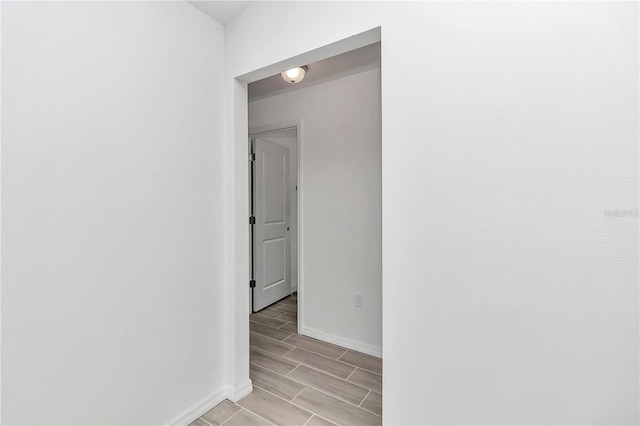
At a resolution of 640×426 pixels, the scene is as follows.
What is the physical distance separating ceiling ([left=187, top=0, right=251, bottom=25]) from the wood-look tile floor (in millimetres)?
2444

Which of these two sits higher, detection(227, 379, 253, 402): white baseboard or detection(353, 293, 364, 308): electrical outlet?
detection(353, 293, 364, 308): electrical outlet

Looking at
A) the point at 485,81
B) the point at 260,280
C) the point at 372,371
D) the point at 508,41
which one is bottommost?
the point at 372,371

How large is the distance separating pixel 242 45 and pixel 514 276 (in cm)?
189

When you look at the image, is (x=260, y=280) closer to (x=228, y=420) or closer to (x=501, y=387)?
(x=228, y=420)

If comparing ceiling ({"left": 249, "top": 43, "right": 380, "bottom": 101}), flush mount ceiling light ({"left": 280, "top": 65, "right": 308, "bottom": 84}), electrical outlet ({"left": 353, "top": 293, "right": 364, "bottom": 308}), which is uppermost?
ceiling ({"left": 249, "top": 43, "right": 380, "bottom": 101})

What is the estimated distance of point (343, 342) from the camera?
2.71 metres

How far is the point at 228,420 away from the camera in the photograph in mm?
1740

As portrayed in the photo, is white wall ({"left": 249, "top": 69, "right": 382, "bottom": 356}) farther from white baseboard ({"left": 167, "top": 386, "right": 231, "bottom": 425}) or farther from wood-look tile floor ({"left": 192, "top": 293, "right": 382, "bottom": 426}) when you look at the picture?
white baseboard ({"left": 167, "top": 386, "right": 231, "bottom": 425})

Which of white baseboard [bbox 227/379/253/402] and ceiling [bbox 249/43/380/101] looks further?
ceiling [bbox 249/43/380/101]

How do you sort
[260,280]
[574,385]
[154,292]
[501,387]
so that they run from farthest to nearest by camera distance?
1. [260,280]
2. [154,292]
3. [501,387]
4. [574,385]

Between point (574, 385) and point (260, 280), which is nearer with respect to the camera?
point (574, 385)

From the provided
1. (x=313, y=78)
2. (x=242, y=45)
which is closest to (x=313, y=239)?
(x=313, y=78)

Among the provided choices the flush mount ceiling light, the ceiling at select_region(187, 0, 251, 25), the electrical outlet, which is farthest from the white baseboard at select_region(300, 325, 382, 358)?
the ceiling at select_region(187, 0, 251, 25)

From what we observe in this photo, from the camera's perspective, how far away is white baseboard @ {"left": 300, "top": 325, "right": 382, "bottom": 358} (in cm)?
255
